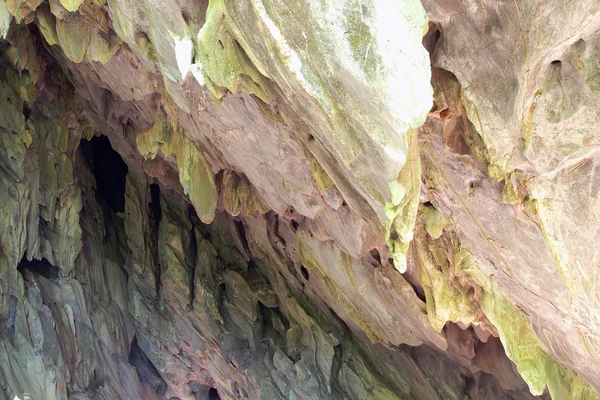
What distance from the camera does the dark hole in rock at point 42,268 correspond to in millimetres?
10898

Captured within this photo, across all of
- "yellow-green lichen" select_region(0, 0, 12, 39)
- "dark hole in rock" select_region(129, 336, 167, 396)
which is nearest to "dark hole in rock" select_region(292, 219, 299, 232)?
"yellow-green lichen" select_region(0, 0, 12, 39)

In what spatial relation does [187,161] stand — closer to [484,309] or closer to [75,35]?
[75,35]

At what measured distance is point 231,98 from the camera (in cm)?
698

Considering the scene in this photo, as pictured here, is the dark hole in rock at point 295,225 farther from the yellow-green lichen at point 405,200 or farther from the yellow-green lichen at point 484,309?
the yellow-green lichen at point 405,200

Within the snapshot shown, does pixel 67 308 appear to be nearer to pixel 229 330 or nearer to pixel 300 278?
pixel 229 330

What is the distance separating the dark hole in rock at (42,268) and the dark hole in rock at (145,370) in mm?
2351

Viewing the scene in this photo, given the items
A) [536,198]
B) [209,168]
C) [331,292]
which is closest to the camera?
[536,198]

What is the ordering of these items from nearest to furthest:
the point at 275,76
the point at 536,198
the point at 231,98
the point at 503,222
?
the point at 275,76
the point at 536,198
the point at 503,222
the point at 231,98

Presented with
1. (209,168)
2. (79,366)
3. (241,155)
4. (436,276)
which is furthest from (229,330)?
(436,276)

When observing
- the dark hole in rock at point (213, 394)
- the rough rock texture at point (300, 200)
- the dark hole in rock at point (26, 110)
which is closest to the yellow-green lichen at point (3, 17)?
the rough rock texture at point (300, 200)

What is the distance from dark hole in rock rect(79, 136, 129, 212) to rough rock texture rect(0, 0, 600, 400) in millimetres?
59

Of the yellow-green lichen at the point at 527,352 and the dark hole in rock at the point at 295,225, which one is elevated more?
the dark hole in rock at the point at 295,225

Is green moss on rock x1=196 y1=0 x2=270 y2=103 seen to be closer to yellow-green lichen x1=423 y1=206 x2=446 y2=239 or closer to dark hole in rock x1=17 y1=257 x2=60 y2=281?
yellow-green lichen x1=423 y1=206 x2=446 y2=239

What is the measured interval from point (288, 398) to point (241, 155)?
5447 millimetres
